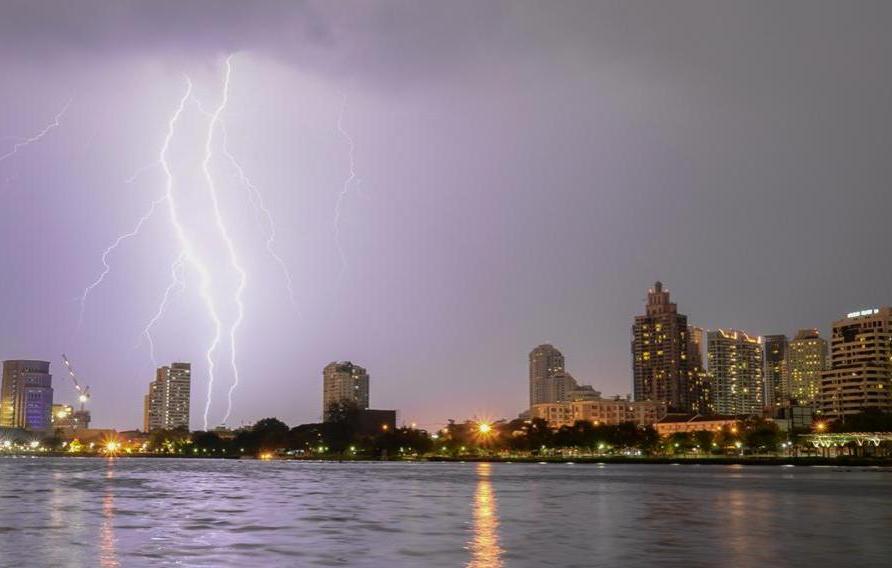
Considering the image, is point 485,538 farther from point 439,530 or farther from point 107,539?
point 107,539

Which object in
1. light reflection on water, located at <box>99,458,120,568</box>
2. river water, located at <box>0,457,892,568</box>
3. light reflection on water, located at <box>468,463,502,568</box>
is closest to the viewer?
light reflection on water, located at <box>99,458,120,568</box>

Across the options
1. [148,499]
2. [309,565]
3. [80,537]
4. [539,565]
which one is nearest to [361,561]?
[309,565]

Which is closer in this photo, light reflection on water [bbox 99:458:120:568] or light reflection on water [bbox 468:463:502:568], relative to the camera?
light reflection on water [bbox 99:458:120:568]

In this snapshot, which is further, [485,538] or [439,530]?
[439,530]

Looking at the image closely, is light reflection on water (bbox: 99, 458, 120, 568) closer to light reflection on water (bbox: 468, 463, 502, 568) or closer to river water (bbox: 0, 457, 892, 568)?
river water (bbox: 0, 457, 892, 568)

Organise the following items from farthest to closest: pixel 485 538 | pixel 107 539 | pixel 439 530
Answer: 1. pixel 439 530
2. pixel 485 538
3. pixel 107 539

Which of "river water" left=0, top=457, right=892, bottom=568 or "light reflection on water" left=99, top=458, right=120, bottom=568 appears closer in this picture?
"light reflection on water" left=99, top=458, right=120, bottom=568

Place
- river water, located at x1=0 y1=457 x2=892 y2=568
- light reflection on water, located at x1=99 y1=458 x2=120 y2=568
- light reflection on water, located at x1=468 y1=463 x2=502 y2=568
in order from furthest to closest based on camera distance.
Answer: river water, located at x1=0 y1=457 x2=892 y2=568, light reflection on water, located at x1=468 y1=463 x2=502 y2=568, light reflection on water, located at x1=99 y1=458 x2=120 y2=568

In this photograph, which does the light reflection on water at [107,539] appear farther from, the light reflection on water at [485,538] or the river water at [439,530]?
the light reflection on water at [485,538]

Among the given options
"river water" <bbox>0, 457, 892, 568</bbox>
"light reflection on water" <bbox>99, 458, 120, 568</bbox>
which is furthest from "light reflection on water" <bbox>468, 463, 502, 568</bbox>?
"light reflection on water" <bbox>99, 458, 120, 568</bbox>

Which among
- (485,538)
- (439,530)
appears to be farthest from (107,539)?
(485,538)

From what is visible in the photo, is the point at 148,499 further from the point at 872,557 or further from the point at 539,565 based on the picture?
the point at 872,557
